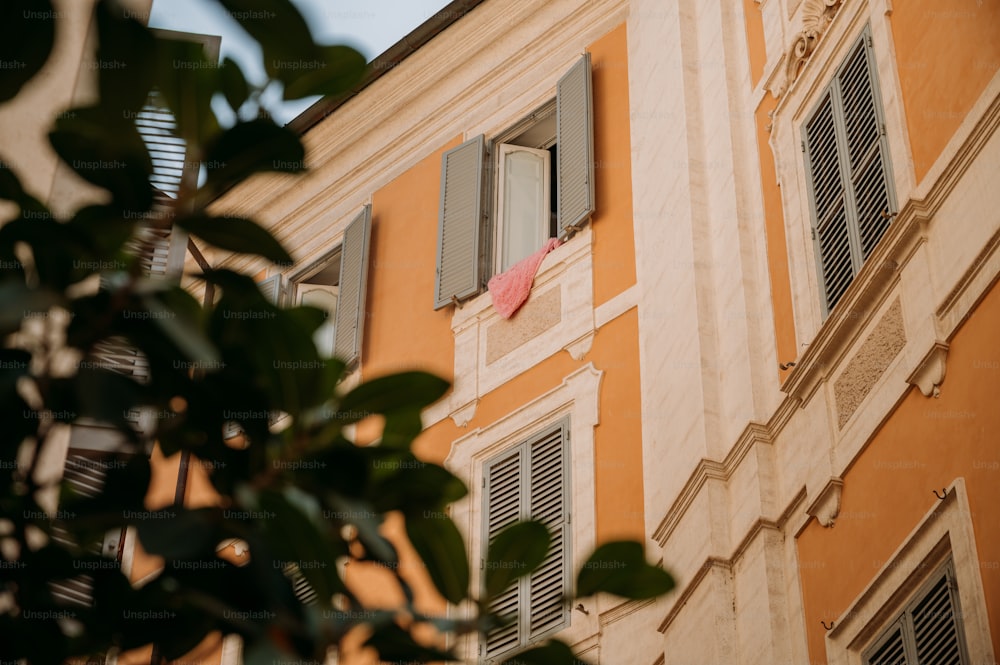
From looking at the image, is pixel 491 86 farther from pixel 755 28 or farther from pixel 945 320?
pixel 945 320

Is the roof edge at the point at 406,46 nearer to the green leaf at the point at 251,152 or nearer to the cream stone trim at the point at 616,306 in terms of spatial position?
the cream stone trim at the point at 616,306

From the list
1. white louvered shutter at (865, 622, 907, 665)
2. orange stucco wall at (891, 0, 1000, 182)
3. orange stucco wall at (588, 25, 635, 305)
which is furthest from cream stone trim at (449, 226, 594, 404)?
white louvered shutter at (865, 622, 907, 665)

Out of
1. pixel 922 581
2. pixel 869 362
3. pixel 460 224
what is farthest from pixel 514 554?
pixel 460 224

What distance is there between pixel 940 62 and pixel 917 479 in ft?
7.59

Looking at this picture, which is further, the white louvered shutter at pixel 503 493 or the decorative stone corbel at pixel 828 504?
the white louvered shutter at pixel 503 493

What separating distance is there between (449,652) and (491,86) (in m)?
12.3

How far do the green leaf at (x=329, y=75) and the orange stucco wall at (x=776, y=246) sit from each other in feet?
23.1

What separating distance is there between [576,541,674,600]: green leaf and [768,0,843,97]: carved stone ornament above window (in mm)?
8035

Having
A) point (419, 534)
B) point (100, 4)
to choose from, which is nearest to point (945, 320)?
point (419, 534)

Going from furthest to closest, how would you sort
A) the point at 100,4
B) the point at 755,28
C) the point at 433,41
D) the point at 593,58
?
the point at 433,41, the point at 593,58, the point at 755,28, the point at 100,4

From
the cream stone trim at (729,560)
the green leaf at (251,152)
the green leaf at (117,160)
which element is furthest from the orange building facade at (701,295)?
the green leaf at (117,160)

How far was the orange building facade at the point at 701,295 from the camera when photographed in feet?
26.7

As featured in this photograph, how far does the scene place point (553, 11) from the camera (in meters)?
14.6

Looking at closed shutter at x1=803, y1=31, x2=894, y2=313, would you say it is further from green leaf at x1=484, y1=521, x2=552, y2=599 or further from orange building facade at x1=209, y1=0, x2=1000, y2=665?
green leaf at x1=484, y1=521, x2=552, y2=599
